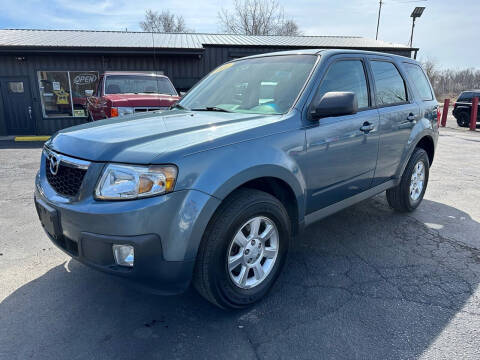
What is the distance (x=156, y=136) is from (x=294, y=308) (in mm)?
1555

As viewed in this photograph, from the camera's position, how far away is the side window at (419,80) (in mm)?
4297

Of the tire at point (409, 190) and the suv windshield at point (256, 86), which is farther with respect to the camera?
the tire at point (409, 190)

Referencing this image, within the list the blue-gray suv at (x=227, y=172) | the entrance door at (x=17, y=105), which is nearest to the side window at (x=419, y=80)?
the blue-gray suv at (x=227, y=172)

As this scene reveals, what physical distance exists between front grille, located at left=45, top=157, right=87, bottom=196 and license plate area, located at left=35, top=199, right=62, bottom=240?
0.13m

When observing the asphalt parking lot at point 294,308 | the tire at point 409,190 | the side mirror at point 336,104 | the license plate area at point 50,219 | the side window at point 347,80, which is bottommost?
the asphalt parking lot at point 294,308

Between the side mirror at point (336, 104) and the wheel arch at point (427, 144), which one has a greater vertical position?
the side mirror at point (336, 104)

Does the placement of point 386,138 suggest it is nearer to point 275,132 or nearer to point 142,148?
point 275,132

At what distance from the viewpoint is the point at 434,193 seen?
18.3ft

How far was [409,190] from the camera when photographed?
435 cm

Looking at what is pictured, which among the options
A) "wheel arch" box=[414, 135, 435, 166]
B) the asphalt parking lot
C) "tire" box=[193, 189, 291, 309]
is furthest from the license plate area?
"wheel arch" box=[414, 135, 435, 166]

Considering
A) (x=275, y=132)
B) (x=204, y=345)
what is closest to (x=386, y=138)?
(x=275, y=132)

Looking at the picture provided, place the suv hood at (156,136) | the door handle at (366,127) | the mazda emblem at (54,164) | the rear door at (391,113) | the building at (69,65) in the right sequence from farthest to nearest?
the building at (69,65) → the rear door at (391,113) → the door handle at (366,127) → the mazda emblem at (54,164) → the suv hood at (156,136)

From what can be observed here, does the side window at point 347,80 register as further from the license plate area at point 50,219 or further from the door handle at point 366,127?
the license plate area at point 50,219

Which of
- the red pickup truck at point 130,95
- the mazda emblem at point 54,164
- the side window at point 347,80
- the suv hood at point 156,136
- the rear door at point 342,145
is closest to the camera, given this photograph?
the suv hood at point 156,136
